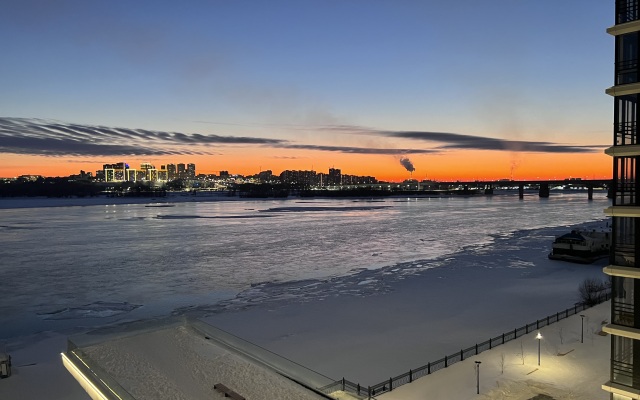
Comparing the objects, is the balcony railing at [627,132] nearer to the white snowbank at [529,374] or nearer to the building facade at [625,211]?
the building facade at [625,211]

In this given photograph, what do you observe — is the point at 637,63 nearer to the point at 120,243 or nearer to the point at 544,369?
the point at 544,369

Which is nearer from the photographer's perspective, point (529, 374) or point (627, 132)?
point (627, 132)

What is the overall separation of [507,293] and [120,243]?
41997 mm

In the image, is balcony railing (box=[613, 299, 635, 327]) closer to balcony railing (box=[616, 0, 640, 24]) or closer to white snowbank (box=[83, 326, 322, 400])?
balcony railing (box=[616, 0, 640, 24])

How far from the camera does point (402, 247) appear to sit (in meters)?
50.6

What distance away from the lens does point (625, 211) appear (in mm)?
10570

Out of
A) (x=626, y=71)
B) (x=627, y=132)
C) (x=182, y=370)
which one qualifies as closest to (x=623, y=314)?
(x=627, y=132)

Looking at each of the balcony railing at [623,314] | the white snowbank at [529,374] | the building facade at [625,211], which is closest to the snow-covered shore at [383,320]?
the white snowbank at [529,374]

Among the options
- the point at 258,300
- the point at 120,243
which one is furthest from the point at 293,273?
the point at 120,243

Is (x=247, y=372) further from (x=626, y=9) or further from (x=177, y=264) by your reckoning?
(x=177, y=264)

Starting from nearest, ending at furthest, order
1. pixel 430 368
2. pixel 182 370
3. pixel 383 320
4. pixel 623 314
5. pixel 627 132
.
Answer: pixel 627 132
pixel 623 314
pixel 182 370
pixel 430 368
pixel 383 320

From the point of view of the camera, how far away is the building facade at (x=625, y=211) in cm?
1061

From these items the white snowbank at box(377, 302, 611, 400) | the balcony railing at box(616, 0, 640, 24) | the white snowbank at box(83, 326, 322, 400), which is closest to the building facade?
the balcony railing at box(616, 0, 640, 24)

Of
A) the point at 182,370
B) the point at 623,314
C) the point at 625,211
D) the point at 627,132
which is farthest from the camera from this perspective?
the point at 182,370
